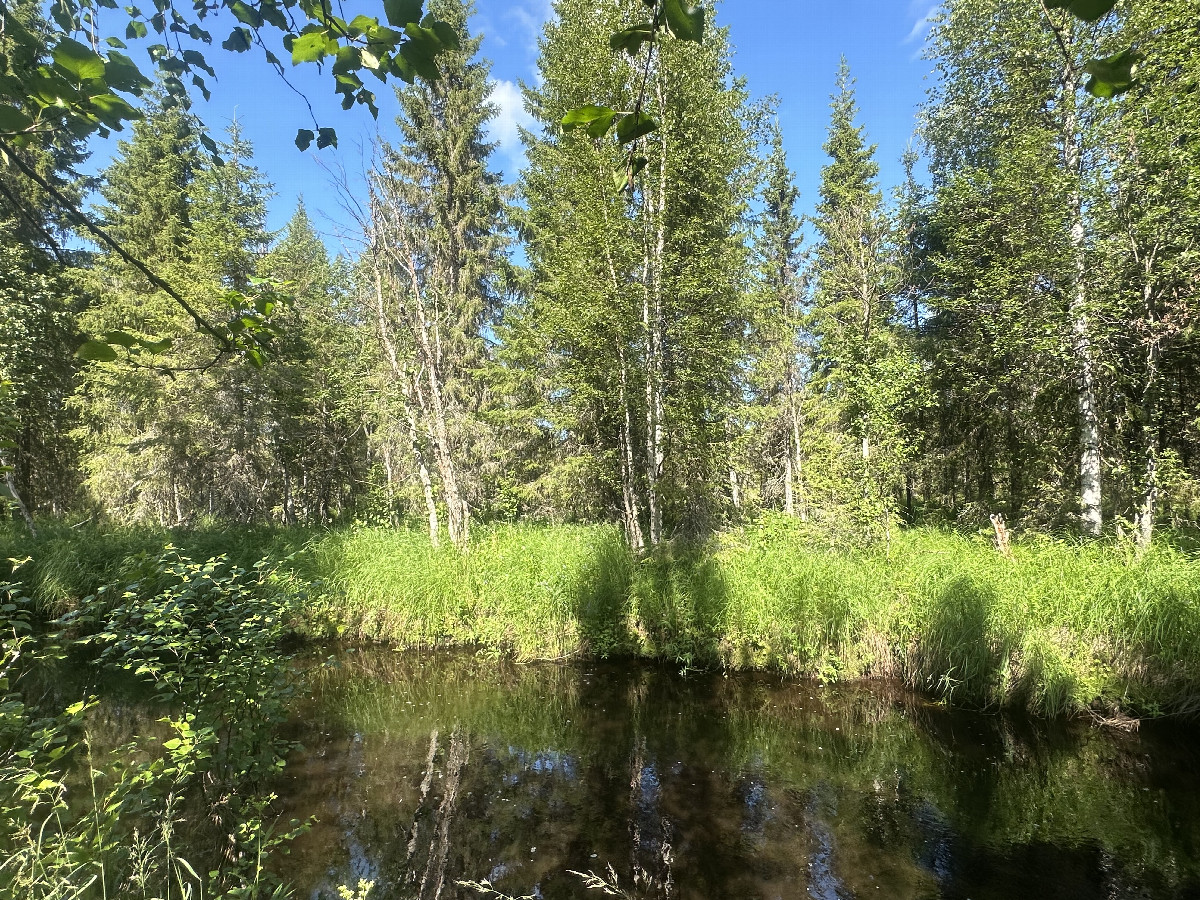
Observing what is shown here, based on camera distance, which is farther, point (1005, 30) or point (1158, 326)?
point (1005, 30)

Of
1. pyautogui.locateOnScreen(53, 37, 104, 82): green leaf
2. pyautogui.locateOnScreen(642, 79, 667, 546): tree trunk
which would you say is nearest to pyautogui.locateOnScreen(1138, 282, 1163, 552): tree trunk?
pyautogui.locateOnScreen(642, 79, 667, 546): tree trunk

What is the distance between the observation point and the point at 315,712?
6816 mm

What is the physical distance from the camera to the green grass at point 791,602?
6.12 m

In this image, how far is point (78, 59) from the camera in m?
1.22

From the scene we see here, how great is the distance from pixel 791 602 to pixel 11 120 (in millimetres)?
8013

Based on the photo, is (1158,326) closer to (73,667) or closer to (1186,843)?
(1186,843)

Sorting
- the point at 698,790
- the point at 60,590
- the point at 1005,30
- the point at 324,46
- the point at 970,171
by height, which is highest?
the point at 1005,30

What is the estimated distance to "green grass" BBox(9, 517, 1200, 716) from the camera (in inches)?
241

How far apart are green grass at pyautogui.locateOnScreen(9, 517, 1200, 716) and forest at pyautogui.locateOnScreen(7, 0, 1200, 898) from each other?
0.16 feet

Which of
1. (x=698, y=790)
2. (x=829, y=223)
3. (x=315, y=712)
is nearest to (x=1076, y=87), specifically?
(x=829, y=223)

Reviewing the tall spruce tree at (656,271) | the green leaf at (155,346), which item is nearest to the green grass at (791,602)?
the tall spruce tree at (656,271)

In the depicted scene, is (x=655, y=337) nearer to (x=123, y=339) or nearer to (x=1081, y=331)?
(x=1081, y=331)

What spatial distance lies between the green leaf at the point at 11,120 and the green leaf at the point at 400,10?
0.88 m

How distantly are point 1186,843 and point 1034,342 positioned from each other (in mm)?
6789
